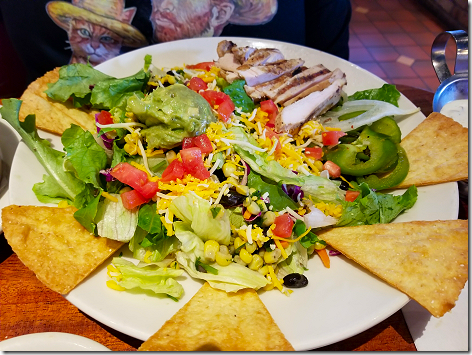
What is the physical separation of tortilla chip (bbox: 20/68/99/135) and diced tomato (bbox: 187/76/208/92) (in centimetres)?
96

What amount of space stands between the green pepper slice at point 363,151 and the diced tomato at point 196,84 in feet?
4.23

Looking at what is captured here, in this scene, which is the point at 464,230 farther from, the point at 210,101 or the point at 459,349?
the point at 210,101

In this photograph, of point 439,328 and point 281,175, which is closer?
point 439,328

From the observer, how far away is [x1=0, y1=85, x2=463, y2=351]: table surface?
2.18m

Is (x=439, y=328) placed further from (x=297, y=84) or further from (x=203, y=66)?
(x=203, y=66)

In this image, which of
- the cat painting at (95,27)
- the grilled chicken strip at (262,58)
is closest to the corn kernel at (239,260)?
the grilled chicken strip at (262,58)

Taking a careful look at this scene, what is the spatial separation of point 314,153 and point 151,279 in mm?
1676

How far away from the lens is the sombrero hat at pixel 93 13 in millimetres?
4215

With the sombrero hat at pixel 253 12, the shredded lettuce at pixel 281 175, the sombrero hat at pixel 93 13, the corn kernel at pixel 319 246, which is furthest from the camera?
the sombrero hat at pixel 253 12

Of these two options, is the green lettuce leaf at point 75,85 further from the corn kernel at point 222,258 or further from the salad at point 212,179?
the corn kernel at point 222,258

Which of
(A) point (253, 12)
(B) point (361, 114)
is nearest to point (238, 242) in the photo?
(B) point (361, 114)

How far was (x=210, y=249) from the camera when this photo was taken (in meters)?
2.34

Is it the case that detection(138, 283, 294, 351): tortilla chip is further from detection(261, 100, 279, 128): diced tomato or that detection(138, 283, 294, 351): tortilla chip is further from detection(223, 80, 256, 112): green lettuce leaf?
detection(223, 80, 256, 112): green lettuce leaf

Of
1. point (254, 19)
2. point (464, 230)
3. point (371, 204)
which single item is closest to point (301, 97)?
point (371, 204)
